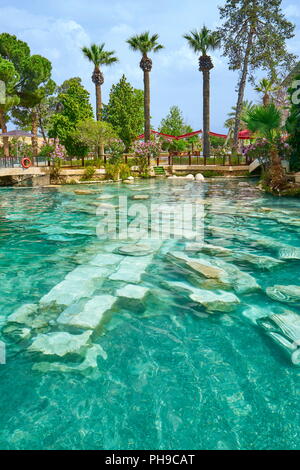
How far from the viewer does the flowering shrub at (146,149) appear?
27.9 meters

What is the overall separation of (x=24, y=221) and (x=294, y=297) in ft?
28.1

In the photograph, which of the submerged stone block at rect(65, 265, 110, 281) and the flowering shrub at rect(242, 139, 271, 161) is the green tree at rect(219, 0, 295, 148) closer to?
the flowering shrub at rect(242, 139, 271, 161)

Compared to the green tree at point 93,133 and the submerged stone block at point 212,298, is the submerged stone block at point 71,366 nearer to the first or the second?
the submerged stone block at point 212,298

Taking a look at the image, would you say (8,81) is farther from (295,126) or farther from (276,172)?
(295,126)

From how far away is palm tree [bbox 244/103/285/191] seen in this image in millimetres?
14711

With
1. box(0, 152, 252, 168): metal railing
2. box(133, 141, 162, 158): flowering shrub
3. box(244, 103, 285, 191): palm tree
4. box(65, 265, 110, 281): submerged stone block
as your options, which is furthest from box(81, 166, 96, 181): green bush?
box(65, 265, 110, 281): submerged stone block

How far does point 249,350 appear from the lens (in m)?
3.53

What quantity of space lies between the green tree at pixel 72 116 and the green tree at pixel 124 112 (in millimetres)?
13366

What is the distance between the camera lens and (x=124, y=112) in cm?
4416

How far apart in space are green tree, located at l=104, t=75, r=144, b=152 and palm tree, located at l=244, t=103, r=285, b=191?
99.0 feet

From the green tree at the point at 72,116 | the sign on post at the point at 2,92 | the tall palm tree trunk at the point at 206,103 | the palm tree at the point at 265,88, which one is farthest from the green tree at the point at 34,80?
the palm tree at the point at 265,88

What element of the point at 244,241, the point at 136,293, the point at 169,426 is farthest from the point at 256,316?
the point at 244,241

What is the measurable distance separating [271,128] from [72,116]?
19.1 metres
